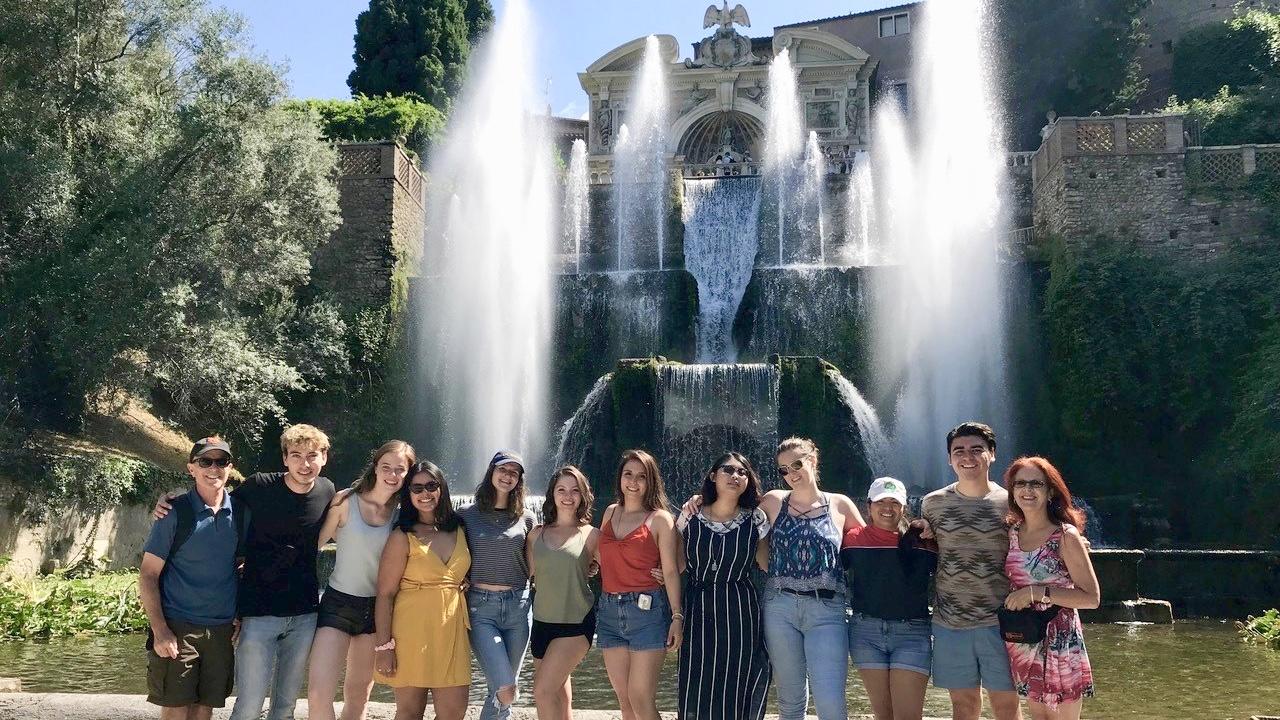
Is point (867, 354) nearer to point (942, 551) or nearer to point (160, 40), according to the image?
point (160, 40)

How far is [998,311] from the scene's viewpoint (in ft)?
65.8

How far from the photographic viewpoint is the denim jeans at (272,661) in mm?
4531

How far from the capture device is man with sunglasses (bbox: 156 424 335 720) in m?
4.55

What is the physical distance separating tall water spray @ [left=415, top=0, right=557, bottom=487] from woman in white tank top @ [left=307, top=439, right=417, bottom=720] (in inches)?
580

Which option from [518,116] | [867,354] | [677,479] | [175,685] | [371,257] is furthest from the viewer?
[518,116]

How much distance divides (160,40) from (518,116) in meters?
8.95

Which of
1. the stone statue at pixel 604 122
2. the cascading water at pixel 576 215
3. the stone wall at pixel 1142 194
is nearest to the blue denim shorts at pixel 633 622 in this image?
the stone wall at pixel 1142 194

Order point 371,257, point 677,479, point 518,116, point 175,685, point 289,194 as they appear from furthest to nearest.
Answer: point 518,116 → point 371,257 → point 289,194 → point 677,479 → point 175,685

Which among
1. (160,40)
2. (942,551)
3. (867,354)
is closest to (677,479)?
(867,354)

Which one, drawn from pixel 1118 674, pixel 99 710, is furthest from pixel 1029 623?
pixel 99 710

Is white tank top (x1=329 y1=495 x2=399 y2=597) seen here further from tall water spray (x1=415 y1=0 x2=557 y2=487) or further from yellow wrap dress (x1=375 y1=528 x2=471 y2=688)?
tall water spray (x1=415 y1=0 x2=557 y2=487)

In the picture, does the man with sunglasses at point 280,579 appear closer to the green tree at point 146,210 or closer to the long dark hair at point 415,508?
the long dark hair at point 415,508

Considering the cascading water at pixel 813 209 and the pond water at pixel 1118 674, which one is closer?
the pond water at pixel 1118 674

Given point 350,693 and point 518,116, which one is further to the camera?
point 518,116
